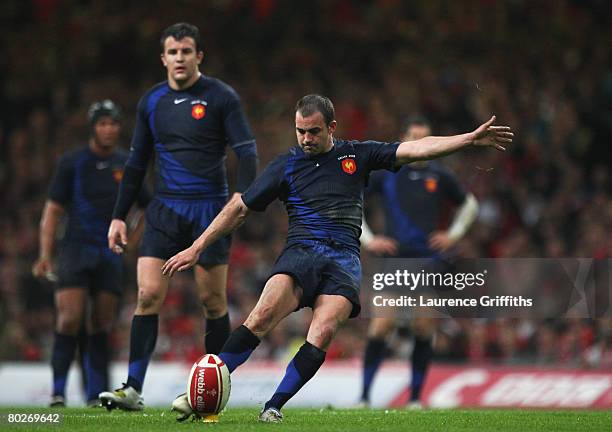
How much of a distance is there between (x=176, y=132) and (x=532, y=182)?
30.1 ft

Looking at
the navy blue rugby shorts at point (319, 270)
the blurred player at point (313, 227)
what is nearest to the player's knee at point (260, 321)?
the blurred player at point (313, 227)

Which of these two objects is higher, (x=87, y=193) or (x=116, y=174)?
(x=116, y=174)

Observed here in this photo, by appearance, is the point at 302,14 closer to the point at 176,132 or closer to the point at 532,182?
the point at 532,182

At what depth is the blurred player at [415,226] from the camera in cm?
1120

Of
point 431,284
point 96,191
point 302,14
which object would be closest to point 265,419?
point 431,284

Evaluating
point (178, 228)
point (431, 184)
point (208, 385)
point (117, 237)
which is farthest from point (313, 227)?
point (431, 184)

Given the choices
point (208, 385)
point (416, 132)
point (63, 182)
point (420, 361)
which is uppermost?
point (416, 132)

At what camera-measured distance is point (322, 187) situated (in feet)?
24.2

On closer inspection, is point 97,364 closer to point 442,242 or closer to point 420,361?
point 420,361

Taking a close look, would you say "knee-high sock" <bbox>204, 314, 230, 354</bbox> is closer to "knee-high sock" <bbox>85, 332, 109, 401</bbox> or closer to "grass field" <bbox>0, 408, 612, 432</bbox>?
"grass field" <bbox>0, 408, 612, 432</bbox>

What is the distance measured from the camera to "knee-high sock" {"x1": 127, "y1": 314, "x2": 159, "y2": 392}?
328 inches

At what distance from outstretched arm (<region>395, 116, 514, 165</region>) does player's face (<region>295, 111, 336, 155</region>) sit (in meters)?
0.47

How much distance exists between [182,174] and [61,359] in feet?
8.89

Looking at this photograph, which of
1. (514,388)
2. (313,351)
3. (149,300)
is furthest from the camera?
(514,388)
